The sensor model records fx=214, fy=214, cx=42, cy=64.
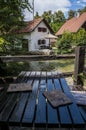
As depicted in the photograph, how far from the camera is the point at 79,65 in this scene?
4734 mm

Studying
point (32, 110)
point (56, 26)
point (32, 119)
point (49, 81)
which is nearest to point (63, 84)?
point (49, 81)

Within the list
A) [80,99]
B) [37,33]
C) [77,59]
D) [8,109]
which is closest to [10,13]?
[77,59]

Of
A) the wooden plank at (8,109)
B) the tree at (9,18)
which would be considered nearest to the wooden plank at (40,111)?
the wooden plank at (8,109)

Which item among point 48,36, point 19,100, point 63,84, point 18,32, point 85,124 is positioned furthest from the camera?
point 48,36

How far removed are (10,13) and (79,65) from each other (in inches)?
342

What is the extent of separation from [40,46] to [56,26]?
19.5 meters

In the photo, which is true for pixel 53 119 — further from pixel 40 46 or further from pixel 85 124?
pixel 40 46

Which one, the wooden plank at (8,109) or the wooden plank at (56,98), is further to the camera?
the wooden plank at (56,98)

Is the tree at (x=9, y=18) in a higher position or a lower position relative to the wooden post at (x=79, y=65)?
higher

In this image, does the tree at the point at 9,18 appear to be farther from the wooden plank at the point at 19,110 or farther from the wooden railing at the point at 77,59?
the wooden plank at the point at 19,110

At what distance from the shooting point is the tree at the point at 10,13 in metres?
11.8

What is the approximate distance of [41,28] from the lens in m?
33.8

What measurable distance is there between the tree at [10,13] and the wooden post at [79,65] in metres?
7.58

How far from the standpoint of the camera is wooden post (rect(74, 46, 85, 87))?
15.3ft
